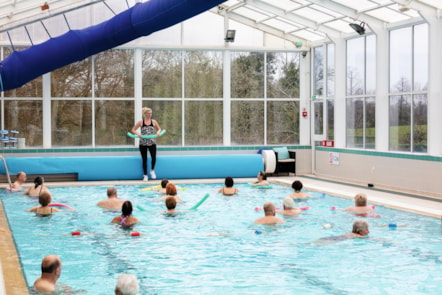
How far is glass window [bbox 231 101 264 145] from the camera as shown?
18484 mm

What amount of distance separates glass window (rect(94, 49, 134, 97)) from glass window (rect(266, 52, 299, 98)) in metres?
3.92

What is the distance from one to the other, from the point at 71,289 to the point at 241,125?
13.0m

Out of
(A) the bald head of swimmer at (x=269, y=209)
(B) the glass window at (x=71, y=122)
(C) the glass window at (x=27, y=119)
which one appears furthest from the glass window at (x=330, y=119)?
(A) the bald head of swimmer at (x=269, y=209)

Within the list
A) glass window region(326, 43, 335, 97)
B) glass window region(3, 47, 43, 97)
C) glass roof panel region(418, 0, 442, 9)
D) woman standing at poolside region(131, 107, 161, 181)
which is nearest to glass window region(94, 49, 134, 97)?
glass window region(3, 47, 43, 97)

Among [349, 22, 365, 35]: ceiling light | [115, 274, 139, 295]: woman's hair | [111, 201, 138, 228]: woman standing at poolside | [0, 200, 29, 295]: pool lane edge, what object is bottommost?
[0, 200, 29, 295]: pool lane edge

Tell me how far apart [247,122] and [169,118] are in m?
2.23

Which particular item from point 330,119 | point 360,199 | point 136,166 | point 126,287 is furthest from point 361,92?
point 126,287

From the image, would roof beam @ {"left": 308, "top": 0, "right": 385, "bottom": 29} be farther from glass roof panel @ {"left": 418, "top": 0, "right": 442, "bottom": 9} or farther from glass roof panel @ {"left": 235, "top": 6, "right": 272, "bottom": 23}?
glass roof panel @ {"left": 235, "top": 6, "right": 272, "bottom": 23}

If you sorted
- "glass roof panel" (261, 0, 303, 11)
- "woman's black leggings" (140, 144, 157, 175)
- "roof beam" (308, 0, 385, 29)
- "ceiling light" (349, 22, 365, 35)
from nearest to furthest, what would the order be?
"roof beam" (308, 0, 385, 29)
"ceiling light" (349, 22, 365, 35)
"glass roof panel" (261, 0, 303, 11)
"woman's black leggings" (140, 144, 157, 175)

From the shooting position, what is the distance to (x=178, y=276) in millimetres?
6422

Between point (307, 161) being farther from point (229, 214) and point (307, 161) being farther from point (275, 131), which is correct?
point (229, 214)

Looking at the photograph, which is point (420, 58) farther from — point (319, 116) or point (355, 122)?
point (319, 116)

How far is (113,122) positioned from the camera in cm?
1773

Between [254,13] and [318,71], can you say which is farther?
[318,71]
